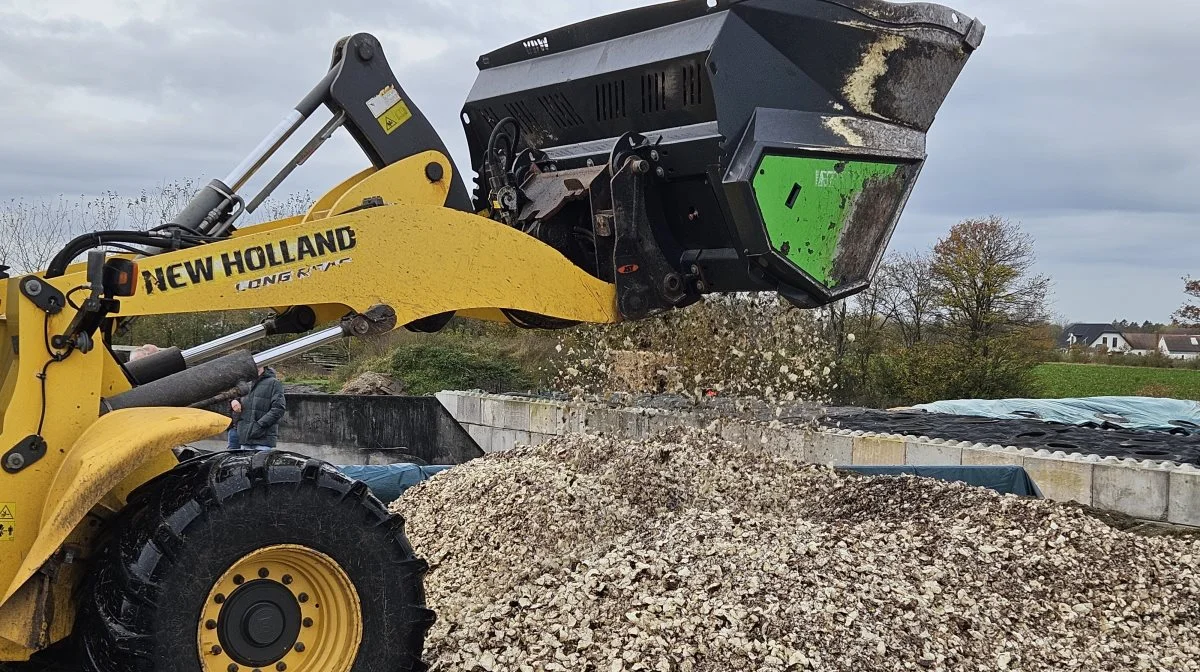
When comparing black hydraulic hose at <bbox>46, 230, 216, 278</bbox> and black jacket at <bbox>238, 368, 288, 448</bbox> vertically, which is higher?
black hydraulic hose at <bbox>46, 230, 216, 278</bbox>

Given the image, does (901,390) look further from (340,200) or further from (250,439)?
(340,200)

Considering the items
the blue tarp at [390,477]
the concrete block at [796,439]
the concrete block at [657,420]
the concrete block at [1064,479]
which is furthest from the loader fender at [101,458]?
the concrete block at [657,420]

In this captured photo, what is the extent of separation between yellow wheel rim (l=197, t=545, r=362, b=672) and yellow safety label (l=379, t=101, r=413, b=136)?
1.55 m

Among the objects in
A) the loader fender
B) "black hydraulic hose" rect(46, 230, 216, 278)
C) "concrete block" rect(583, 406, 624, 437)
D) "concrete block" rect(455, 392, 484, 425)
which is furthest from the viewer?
"concrete block" rect(455, 392, 484, 425)

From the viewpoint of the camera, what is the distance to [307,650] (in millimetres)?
3043

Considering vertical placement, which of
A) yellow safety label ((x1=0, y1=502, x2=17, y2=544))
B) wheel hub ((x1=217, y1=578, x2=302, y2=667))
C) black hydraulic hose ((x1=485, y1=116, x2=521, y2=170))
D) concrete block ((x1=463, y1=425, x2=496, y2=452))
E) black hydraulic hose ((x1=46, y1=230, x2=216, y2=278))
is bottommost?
concrete block ((x1=463, y1=425, x2=496, y2=452))

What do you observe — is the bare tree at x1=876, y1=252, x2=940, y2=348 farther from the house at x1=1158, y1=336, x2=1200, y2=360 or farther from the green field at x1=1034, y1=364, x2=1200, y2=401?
the house at x1=1158, y1=336, x2=1200, y2=360

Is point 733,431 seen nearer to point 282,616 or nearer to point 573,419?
point 573,419

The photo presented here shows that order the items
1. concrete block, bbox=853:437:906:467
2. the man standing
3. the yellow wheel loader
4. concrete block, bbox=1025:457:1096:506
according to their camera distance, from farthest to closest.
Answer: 1. the man standing
2. concrete block, bbox=853:437:906:467
3. concrete block, bbox=1025:457:1096:506
4. the yellow wheel loader


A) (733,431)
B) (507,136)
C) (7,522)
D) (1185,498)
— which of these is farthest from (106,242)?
(1185,498)

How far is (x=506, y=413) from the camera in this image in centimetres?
1143

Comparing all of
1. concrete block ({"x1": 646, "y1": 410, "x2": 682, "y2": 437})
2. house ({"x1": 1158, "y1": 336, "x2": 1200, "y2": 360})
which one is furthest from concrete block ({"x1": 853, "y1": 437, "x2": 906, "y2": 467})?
house ({"x1": 1158, "y1": 336, "x2": 1200, "y2": 360})

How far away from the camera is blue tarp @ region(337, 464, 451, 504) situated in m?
7.15

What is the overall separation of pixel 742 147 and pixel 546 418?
7141 mm
